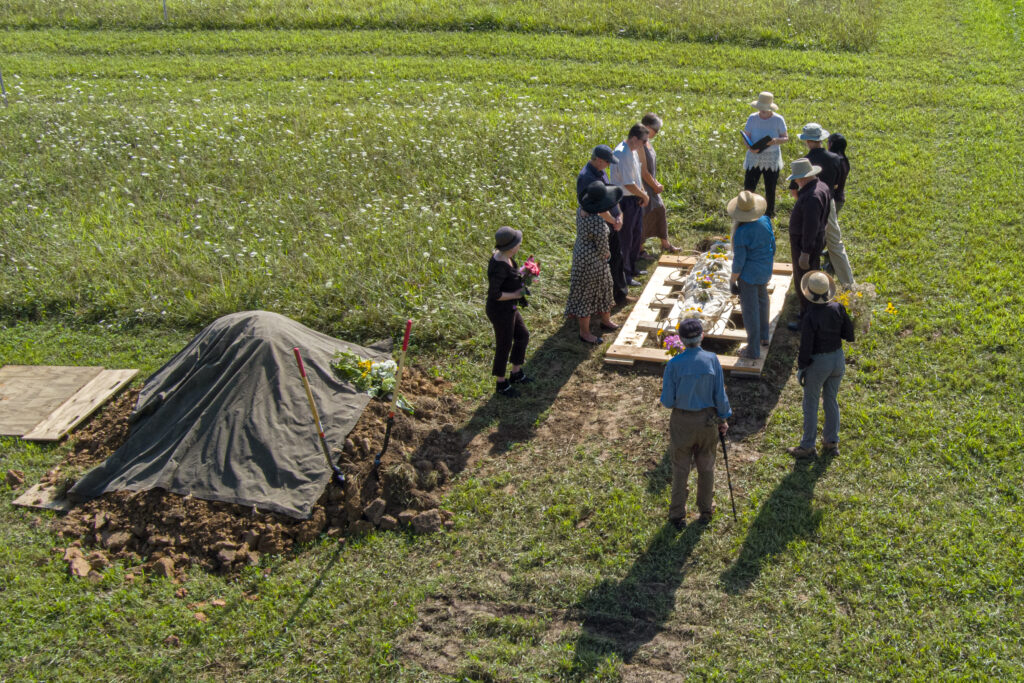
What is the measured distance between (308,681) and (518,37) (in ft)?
65.5

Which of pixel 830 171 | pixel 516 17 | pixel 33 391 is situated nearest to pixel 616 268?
pixel 830 171

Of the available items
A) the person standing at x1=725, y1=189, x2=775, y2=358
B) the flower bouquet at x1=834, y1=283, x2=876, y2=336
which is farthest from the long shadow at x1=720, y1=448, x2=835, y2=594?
the person standing at x1=725, y1=189, x2=775, y2=358

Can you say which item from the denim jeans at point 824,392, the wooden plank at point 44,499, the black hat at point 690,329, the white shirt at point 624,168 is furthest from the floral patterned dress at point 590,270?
the wooden plank at point 44,499

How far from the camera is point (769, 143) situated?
1238 cm

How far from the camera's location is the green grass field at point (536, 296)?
6.98 metres

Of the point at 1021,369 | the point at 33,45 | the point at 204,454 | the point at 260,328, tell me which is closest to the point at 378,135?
the point at 260,328

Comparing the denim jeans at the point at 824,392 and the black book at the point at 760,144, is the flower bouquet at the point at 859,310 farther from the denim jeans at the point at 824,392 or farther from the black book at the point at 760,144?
the black book at the point at 760,144

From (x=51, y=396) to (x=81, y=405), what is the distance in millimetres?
613

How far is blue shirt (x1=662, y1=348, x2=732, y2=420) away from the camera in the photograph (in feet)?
23.9

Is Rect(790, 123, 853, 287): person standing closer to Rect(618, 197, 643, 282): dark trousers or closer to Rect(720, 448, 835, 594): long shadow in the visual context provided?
Rect(618, 197, 643, 282): dark trousers

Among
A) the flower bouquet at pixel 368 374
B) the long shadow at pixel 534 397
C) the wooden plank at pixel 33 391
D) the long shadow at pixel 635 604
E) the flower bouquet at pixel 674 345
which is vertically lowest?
the wooden plank at pixel 33 391

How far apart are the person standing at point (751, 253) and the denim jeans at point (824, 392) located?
1.50 metres

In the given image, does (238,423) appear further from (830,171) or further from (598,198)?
(830,171)

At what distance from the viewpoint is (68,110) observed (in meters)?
18.7
